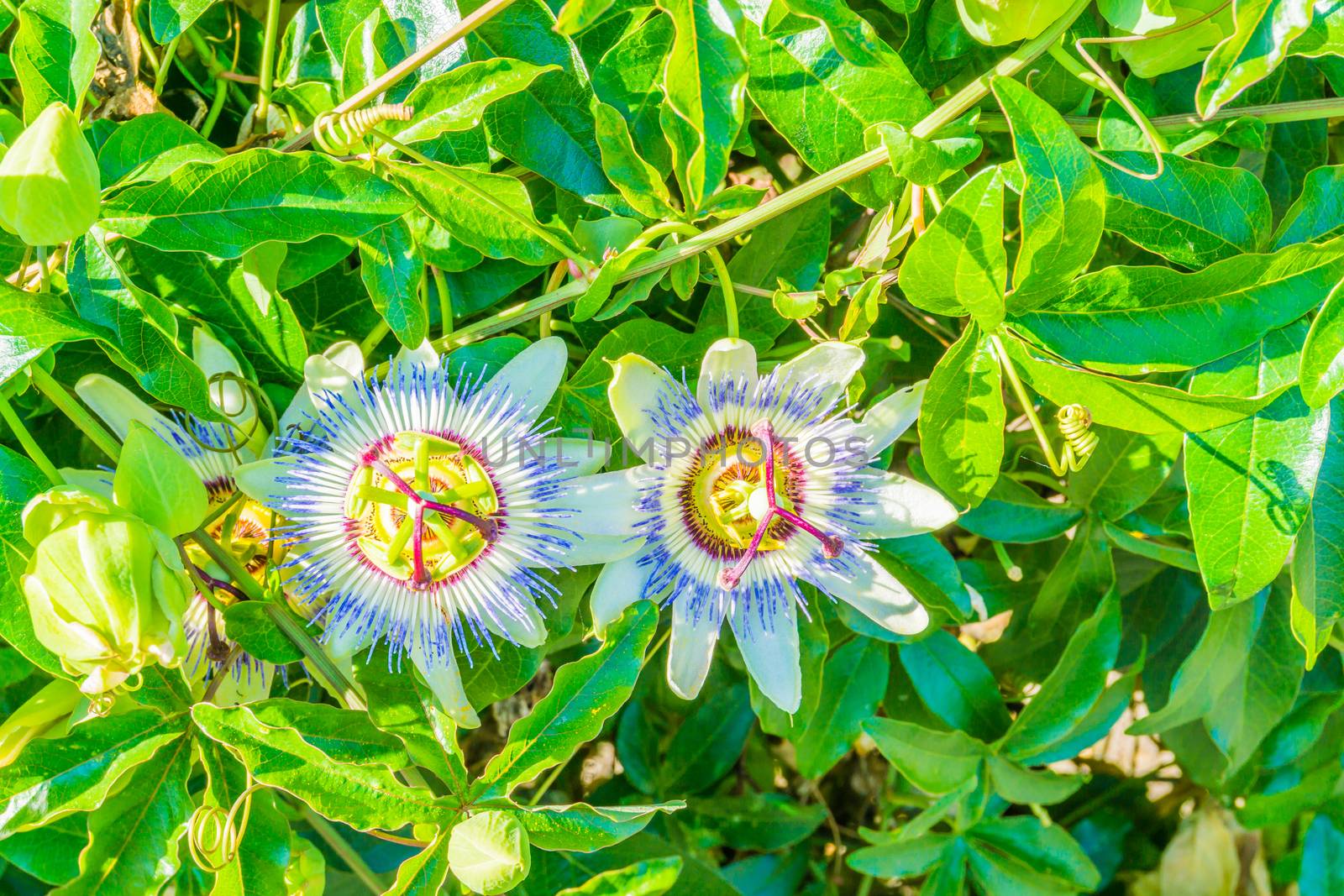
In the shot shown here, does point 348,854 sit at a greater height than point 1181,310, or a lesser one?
lesser

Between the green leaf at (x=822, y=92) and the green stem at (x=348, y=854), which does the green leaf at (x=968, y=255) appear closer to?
the green leaf at (x=822, y=92)

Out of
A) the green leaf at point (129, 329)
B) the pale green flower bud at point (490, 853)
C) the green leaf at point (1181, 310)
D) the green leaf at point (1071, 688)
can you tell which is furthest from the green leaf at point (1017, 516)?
the green leaf at point (129, 329)

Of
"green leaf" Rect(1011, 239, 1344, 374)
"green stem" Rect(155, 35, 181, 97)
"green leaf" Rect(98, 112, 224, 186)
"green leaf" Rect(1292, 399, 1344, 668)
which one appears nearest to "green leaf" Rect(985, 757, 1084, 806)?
"green leaf" Rect(1292, 399, 1344, 668)

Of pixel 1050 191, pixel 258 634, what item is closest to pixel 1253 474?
pixel 1050 191

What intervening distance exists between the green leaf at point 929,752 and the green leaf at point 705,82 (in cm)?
78

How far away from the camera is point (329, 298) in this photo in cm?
126

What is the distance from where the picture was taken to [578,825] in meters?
1.10

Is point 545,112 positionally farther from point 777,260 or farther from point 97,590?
point 97,590

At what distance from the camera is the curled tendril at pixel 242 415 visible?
3.72 feet

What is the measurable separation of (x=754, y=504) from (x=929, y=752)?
1.64ft

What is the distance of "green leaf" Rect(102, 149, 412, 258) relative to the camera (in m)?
1.04

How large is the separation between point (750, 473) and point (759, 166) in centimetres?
49

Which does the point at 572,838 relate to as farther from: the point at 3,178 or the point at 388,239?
the point at 3,178

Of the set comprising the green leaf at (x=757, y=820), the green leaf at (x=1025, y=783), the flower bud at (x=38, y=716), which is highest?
the flower bud at (x=38, y=716)
